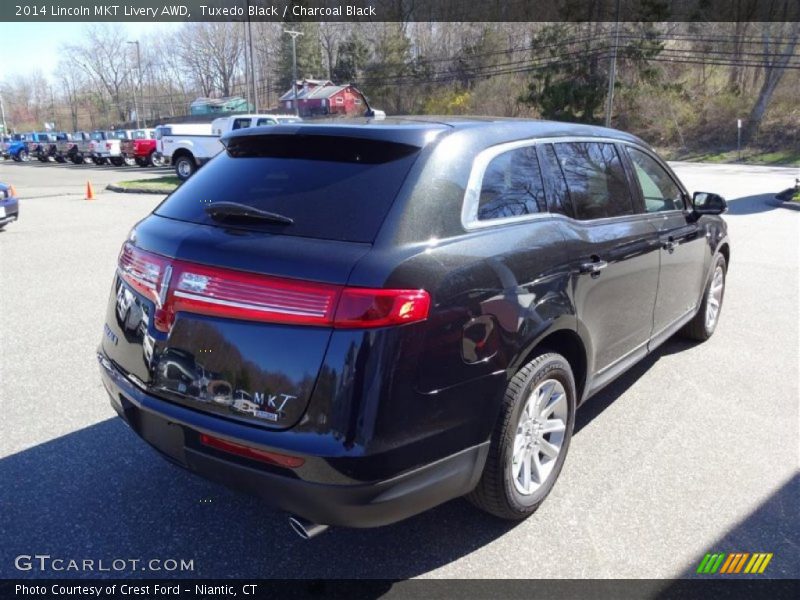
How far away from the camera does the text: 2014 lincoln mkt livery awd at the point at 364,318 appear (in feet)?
7.13

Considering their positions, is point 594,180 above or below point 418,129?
below

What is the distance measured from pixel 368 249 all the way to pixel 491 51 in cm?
6101

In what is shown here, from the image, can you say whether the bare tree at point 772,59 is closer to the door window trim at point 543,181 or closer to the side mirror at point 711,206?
the side mirror at point 711,206

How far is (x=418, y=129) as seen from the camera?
8.86ft

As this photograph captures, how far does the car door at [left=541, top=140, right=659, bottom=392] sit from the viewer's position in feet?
10.5

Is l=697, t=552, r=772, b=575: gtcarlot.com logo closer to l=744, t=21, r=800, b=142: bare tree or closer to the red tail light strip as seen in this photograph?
the red tail light strip

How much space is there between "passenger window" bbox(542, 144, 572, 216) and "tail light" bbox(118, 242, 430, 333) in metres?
1.24

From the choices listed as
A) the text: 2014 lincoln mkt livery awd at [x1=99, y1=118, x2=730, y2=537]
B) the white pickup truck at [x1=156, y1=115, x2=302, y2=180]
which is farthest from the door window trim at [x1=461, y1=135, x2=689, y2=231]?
A: the white pickup truck at [x1=156, y1=115, x2=302, y2=180]

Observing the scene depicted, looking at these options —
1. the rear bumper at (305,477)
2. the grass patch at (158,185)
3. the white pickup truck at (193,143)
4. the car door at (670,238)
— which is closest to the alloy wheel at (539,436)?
the rear bumper at (305,477)

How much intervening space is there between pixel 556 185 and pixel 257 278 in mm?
1716

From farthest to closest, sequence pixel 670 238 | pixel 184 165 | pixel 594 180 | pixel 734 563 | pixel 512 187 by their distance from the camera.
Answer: pixel 184 165 → pixel 670 238 → pixel 594 180 → pixel 512 187 → pixel 734 563

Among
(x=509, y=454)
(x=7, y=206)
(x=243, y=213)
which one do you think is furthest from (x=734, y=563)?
(x=7, y=206)

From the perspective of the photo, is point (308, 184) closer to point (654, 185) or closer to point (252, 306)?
point (252, 306)

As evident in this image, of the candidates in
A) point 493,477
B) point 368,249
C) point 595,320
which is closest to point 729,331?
point 595,320
